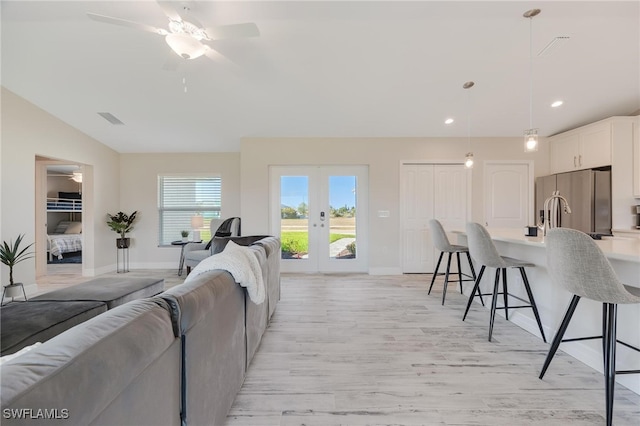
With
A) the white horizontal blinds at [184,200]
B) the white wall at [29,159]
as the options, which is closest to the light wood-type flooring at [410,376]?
the white horizontal blinds at [184,200]

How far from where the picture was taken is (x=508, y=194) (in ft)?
16.0

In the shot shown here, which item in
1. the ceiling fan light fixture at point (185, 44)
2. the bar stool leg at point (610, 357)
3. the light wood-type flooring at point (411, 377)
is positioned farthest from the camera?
the ceiling fan light fixture at point (185, 44)

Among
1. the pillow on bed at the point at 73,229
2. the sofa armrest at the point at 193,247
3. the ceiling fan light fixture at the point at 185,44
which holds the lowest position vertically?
the sofa armrest at the point at 193,247

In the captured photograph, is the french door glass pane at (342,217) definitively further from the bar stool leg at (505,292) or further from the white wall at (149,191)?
the bar stool leg at (505,292)

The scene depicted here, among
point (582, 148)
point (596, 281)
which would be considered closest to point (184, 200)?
point (596, 281)

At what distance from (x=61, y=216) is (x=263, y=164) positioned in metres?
7.17

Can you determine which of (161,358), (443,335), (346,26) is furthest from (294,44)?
(443,335)

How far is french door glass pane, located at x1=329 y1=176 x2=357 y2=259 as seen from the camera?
4988mm

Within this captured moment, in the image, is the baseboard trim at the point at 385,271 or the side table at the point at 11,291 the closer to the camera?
the side table at the point at 11,291

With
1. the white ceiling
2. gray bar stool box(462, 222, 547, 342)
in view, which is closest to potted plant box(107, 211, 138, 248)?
the white ceiling

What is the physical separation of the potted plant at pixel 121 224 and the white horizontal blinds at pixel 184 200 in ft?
1.84

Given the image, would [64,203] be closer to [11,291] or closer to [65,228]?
[65,228]

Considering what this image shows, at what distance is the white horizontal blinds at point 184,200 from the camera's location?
18.7 ft

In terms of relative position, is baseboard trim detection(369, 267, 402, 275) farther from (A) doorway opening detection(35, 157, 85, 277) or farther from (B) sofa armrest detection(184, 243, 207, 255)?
(A) doorway opening detection(35, 157, 85, 277)
